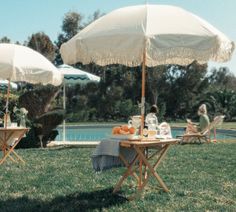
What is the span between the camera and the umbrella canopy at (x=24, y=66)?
26.7ft

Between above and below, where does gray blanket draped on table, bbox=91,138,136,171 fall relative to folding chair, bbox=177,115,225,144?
above

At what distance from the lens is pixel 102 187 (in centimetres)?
662

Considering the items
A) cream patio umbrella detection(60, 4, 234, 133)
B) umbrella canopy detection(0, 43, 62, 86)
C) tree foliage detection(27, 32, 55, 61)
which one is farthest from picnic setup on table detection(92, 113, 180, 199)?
tree foliage detection(27, 32, 55, 61)

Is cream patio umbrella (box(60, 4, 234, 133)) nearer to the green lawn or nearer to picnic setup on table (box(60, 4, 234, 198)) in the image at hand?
picnic setup on table (box(60, 4, 234, 198))

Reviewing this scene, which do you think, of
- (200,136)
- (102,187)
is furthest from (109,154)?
(200,136)

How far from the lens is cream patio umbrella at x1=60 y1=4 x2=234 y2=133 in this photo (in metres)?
5.20

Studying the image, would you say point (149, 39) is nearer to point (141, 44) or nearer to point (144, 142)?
point (141, 44)

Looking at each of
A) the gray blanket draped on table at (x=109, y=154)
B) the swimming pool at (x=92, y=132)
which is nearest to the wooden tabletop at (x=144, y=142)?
the gray blanket draped on table at (x=109, y=154)

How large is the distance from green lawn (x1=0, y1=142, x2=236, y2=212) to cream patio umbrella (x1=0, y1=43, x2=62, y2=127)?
1.83 metres

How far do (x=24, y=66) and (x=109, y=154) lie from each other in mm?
3390

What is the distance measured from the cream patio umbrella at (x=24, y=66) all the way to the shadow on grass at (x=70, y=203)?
3.04 m

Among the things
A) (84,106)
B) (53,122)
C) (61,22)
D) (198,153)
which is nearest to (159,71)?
(84,106)

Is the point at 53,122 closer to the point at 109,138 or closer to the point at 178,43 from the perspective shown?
the point at 109,138

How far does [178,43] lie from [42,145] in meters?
9.54
